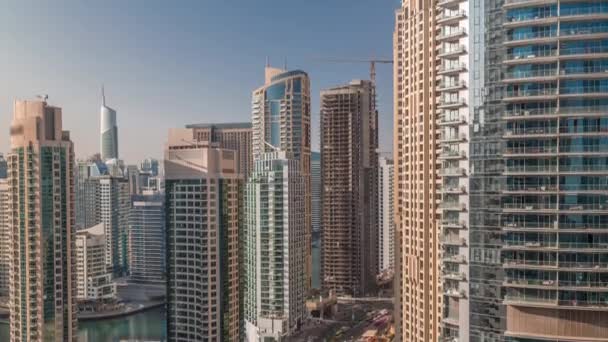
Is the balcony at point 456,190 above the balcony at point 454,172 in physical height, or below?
below

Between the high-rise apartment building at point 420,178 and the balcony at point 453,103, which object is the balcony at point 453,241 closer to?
the balcony at point 453,103

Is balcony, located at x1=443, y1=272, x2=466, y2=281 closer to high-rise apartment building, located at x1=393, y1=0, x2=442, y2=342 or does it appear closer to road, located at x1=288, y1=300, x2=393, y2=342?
high-rise apartment building, located at x1=393, y1=0, x2=442, y2=342

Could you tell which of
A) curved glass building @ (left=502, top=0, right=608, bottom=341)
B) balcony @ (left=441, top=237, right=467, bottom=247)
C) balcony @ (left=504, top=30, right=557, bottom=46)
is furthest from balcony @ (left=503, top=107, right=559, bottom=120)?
balcony @ (left=441, top=237, right=467, bottom=247)

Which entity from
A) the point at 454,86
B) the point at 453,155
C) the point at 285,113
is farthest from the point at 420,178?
the point at 285,113

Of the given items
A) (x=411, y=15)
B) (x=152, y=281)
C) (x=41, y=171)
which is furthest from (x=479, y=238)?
(x=152, y=281)

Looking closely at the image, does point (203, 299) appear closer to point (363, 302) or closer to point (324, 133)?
point (363, 302)

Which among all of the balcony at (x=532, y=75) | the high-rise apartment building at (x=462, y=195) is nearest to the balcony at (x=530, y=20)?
the high-rise apartment building at (x=462, y=195)

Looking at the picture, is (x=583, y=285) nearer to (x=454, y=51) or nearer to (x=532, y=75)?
(x=532, y=75)
